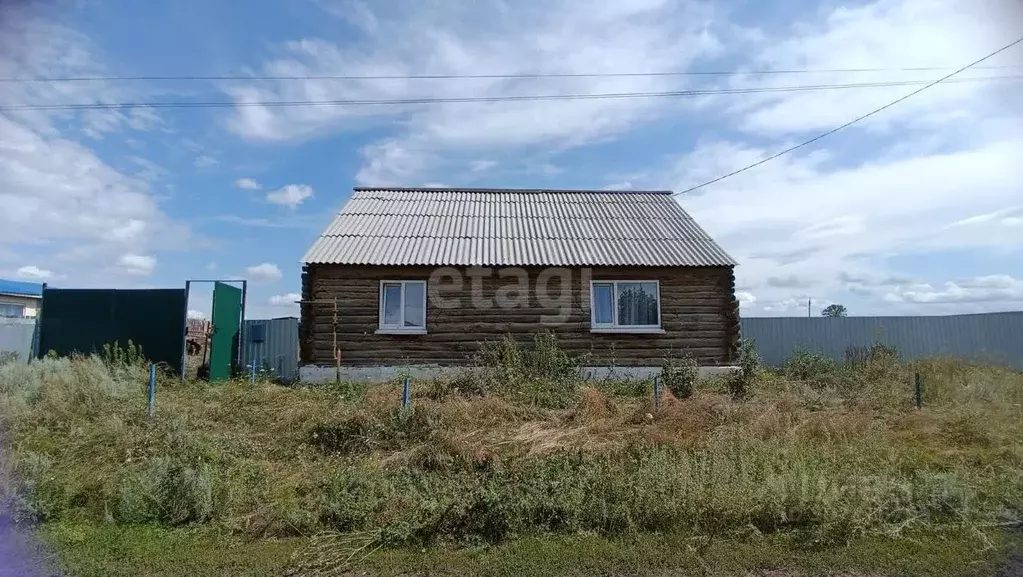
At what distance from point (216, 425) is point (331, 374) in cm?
506

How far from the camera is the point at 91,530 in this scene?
5055 mm

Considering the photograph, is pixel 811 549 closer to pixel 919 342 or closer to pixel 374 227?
pixel 374 227

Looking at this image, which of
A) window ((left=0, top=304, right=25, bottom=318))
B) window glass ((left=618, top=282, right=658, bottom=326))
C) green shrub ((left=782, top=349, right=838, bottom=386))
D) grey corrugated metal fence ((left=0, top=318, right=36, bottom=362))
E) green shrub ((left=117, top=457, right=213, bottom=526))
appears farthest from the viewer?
window ((left=0, top=304, right=25, bottom=318))

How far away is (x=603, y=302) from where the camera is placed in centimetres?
1451

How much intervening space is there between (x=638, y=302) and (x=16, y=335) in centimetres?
1709

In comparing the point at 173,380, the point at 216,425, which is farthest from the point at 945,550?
the point at 173,380

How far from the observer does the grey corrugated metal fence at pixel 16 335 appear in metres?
16.0

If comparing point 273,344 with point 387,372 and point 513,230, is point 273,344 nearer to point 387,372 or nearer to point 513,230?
point 387,372

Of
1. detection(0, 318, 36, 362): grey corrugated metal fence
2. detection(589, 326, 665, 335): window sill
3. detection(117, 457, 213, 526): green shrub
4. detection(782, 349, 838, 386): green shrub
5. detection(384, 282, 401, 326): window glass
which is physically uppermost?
detection(384, 282, 401, 326): window glass

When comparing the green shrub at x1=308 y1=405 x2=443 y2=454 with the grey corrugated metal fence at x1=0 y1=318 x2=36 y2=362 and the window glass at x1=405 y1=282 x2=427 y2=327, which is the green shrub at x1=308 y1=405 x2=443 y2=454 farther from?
the grey corrugated metal fence at x1=0 y1=318 x2=36 y2=362

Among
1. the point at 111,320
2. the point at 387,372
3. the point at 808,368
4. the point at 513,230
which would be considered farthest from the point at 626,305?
the point at 111,320

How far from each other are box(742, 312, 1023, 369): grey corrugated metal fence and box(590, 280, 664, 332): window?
6605mm

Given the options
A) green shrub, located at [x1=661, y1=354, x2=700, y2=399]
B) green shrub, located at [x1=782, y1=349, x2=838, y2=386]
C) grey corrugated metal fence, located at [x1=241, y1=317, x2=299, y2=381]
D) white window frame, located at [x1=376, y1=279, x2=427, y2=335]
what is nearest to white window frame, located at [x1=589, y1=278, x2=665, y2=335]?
green shrub, located at [x1=661, y1=354, x2=700, y2=399]

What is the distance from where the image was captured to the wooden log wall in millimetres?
13805
